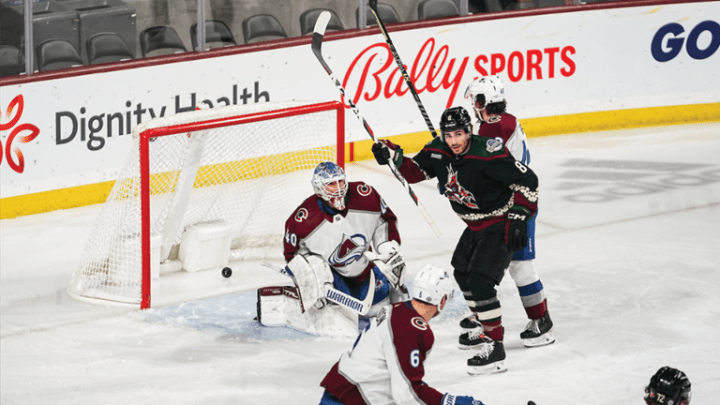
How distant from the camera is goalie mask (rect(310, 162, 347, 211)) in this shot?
4.95m

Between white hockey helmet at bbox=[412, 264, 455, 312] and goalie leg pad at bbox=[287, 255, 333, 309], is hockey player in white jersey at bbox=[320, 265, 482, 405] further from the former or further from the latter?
goalie leg pad at bbox=[287, 255, 333, 309]

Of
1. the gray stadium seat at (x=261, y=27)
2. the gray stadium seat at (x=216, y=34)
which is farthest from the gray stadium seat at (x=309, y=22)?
the gray stadium seat at (x=216, y=34)

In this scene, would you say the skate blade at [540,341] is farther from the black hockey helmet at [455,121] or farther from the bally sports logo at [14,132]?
the bally sports logo at [14,132]

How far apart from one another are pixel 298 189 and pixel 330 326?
141 centimetres

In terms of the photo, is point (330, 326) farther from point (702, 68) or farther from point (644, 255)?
point (702, 68)

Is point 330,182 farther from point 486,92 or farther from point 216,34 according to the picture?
point 216,34

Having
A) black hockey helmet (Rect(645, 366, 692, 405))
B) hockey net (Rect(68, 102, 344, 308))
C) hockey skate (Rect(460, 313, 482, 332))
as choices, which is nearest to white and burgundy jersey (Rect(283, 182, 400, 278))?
hockey skate (Rect(460, 313, 482, 332))

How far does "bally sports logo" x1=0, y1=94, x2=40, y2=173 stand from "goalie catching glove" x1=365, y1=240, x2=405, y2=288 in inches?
120

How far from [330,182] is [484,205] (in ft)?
2.32

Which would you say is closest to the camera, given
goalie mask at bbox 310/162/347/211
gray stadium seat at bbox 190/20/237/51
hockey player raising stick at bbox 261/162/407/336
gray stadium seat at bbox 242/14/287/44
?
goalie mask at bbox 310/162/347/211

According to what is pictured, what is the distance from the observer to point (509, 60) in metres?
8.95

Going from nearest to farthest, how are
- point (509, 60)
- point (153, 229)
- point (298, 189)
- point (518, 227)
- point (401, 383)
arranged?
point (401, 383) < point (518, 227) < point (153, 229) < point (298, 189) < point (509, 60)

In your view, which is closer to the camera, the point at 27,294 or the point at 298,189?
the point at 27,294

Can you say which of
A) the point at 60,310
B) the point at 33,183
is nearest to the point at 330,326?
the point at 60,310
